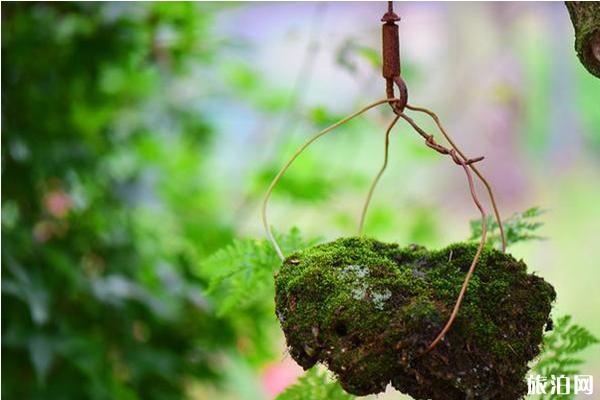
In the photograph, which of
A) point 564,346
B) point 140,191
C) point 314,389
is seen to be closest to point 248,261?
point 314,389

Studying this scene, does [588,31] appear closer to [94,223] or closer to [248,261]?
[248,261]

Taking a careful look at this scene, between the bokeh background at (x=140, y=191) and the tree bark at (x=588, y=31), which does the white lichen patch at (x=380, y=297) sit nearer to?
the tree bark at (x=588, y=31)

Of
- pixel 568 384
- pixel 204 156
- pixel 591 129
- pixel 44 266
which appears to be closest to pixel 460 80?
pixel 591 129

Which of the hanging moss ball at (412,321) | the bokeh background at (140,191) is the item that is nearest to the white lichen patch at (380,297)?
the hanging moss ball at (412,321)

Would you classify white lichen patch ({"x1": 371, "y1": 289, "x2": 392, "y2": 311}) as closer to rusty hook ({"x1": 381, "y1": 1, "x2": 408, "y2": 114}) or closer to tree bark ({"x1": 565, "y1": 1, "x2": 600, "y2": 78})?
rusty hook ({"x1": 381, "y1": 1, "x2": 408, "y2": 114})

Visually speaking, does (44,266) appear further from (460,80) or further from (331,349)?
(460,80)

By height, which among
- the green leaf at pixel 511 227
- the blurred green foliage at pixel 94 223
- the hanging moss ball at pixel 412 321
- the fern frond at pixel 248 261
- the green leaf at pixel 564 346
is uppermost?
the blurred green foliage at pixel 94 223
